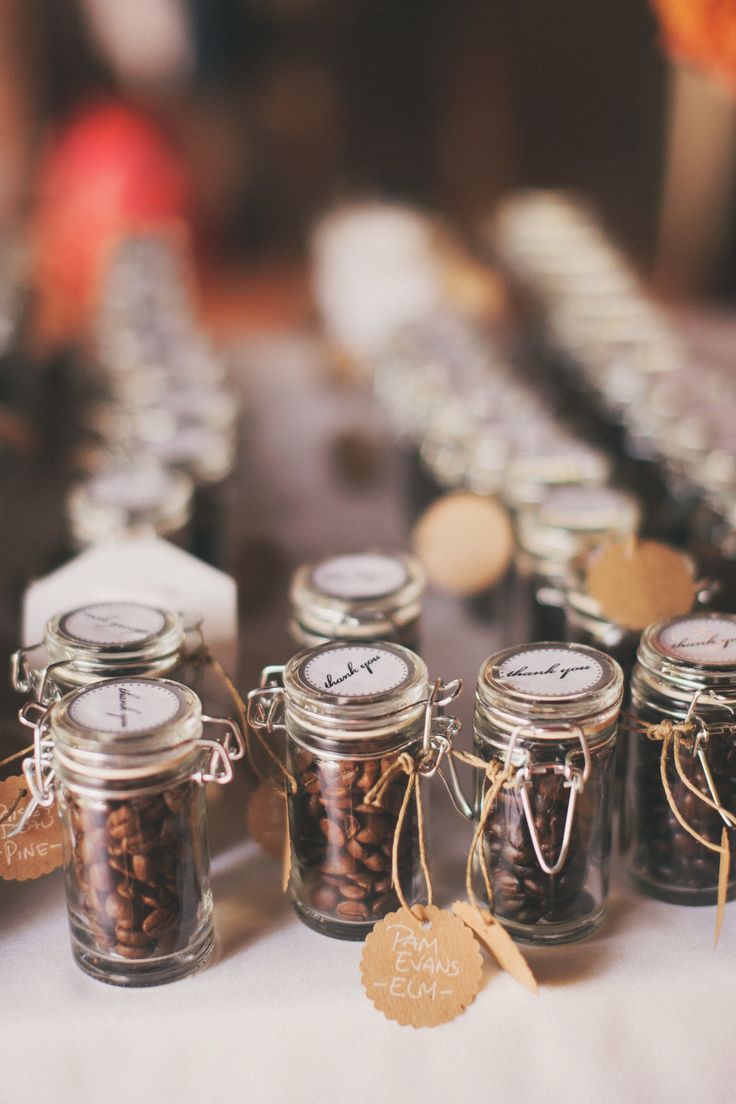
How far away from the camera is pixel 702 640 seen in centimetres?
76

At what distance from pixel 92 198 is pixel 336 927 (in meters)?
3.04

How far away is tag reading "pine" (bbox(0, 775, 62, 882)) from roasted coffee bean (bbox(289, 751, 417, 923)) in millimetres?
163

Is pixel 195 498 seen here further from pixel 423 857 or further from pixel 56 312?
pixel 56 312

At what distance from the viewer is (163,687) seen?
0.71 meters

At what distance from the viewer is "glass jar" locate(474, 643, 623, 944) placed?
674mm

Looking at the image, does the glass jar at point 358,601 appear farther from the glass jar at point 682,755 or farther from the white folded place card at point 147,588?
the glass jar at point 682,755

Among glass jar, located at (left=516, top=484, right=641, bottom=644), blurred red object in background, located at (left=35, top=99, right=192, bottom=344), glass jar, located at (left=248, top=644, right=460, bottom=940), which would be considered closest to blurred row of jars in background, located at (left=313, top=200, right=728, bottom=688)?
glass jar, located at (left=516, top=484, right=641, bottom=644)

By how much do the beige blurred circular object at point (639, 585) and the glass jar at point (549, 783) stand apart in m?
0.10

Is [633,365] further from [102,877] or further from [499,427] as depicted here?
[102,877]

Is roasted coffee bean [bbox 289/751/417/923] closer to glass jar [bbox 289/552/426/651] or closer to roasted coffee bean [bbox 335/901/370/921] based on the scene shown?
roasted coffee bean [bbox 335/901/370/921]

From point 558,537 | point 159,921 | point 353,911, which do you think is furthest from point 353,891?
point 558,537

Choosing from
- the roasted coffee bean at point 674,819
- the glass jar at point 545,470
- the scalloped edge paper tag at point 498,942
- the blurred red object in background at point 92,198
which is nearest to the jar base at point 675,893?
the roasted coffee bean at point 674,819

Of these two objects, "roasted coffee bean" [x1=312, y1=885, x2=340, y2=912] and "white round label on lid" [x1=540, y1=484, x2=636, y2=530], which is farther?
"white round label on lid" [x1=540, y1=484, x2=636, y2=530]

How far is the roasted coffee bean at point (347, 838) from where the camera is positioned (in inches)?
27.1
